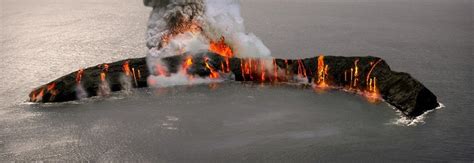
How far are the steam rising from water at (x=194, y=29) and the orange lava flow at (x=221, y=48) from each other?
528mm

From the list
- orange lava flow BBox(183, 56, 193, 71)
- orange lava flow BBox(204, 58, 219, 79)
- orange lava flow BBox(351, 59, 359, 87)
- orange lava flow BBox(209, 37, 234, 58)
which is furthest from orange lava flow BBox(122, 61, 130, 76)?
orange lava flow BBox(351, 59, 359, 87)

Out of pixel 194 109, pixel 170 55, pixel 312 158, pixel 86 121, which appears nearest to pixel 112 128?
pixel 86 121

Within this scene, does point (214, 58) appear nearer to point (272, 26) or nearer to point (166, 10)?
point (166, 10)

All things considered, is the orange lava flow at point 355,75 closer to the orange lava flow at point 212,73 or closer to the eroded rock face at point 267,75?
the eroded rock face at point 267,75

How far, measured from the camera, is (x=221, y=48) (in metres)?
95.1

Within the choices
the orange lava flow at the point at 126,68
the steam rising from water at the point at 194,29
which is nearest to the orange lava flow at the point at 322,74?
the steam rising from water at the point at 194,29

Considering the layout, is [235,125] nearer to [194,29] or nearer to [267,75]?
[267,75]

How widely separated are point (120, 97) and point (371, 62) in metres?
33.1

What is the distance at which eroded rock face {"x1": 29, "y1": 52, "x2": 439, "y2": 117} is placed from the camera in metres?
69.9

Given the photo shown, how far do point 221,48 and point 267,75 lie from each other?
14558 mm

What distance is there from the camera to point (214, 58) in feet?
280

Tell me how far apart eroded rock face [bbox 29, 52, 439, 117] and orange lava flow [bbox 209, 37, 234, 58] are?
852cm

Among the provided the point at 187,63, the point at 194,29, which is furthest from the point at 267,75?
the point at 194,29

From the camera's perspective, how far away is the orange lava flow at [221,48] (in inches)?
3723
